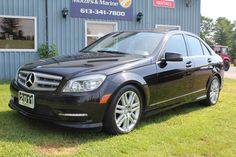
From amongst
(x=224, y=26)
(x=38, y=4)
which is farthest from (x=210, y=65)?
(x=224, y=26)

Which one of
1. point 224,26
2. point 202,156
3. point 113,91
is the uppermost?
point 224,26

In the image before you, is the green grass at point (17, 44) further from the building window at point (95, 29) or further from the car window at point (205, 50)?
the car window at point (205, 50)

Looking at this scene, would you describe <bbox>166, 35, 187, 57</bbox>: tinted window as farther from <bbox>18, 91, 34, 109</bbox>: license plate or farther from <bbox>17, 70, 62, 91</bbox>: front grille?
<bbox>18, 91, 34, 109</bbox>: license plate

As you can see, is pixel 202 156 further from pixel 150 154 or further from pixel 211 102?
pixel 211 102

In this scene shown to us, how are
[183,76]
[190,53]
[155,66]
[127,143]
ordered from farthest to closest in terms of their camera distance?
[190,53] < [183,76] < [155,66] < [127,143]

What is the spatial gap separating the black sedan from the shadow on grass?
0.21 m

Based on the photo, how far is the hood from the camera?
4.29m

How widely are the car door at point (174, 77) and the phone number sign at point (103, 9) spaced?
6354 mm

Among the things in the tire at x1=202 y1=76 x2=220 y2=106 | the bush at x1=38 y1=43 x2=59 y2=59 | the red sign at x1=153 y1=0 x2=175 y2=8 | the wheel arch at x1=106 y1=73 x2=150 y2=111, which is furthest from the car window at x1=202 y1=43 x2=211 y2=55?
the red sign at x1=153 y1=0 x2=175 y2=8

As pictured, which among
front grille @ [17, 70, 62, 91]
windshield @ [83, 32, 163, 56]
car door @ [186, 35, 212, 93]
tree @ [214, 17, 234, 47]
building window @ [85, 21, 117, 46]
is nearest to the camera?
front grille @ [17, 70, 62, 91]

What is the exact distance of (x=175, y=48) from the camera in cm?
578

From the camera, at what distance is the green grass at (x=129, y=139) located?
387cm

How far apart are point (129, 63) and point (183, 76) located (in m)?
1.35

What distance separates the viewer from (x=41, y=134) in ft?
14.2
